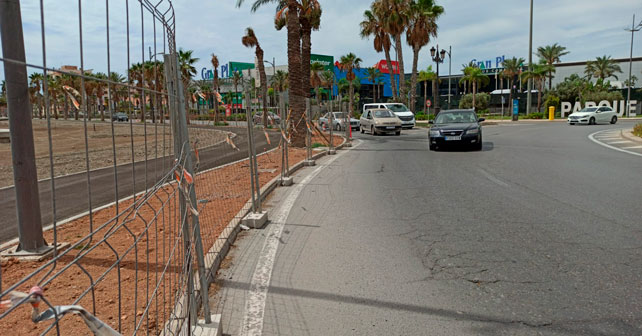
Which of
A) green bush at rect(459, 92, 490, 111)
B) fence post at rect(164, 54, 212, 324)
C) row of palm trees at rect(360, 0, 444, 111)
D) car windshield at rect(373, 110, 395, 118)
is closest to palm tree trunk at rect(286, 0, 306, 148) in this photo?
car windshield at rect(373, 110, 395, 118)

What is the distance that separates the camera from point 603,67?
73.4 metres

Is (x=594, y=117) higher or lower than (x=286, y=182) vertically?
higher

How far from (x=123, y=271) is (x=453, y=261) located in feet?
10.7

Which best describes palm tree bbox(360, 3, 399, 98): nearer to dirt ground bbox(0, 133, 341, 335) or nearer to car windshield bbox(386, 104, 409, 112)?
car windshield bbox(386, 104, 409, 112)

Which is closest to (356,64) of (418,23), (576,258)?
(418,23)

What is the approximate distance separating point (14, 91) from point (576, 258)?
17.0 ft

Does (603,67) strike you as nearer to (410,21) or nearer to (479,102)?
(479,102)

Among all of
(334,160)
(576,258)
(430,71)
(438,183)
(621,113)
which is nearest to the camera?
(576,258)

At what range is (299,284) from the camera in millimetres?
4324

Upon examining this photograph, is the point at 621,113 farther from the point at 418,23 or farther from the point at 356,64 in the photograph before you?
the point at 356,64

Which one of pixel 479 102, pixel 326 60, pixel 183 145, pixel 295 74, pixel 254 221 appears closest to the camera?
pixel 183 145

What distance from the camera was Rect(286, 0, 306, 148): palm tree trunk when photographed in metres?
18.8

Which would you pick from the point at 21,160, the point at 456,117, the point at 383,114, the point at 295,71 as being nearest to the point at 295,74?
the point at 295,71

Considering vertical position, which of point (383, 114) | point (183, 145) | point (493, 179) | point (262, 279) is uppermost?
point (383, 114)
